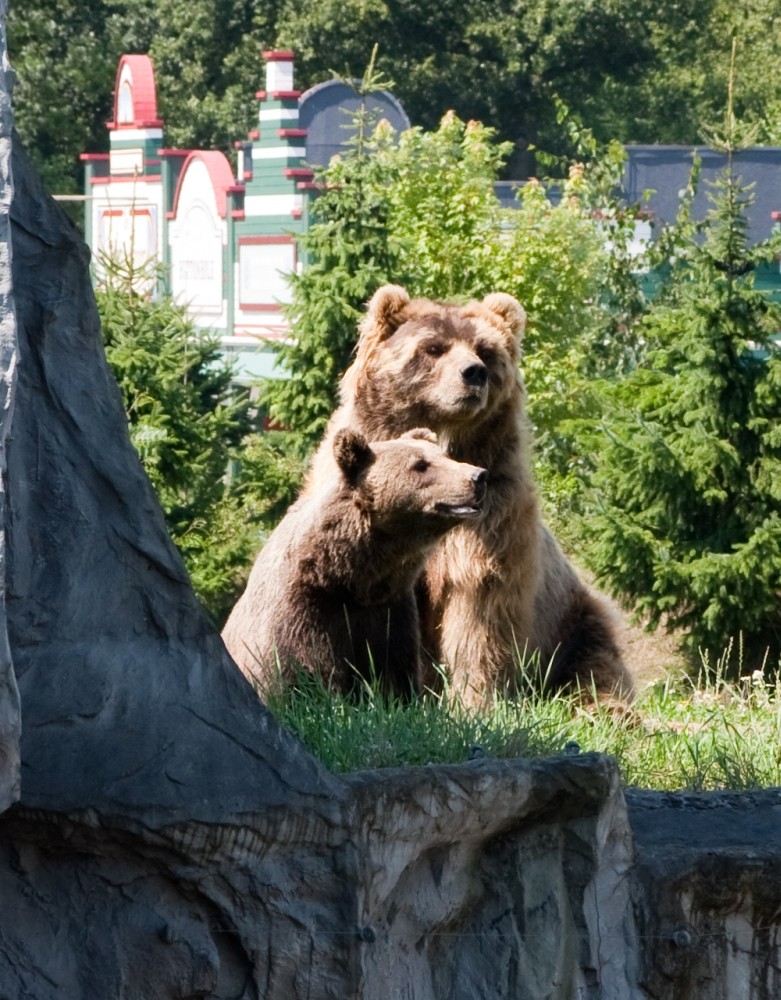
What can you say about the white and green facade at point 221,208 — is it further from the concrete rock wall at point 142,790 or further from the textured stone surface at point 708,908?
the concrete rock wall at point 142,790

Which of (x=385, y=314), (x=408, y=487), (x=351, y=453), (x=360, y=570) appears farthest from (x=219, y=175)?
(x=360, y=570)

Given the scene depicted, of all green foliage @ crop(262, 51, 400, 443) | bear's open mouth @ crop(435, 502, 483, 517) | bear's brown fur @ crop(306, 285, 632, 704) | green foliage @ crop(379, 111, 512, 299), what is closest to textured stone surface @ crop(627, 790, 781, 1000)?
bear's open mouth @ crop(435, 502, 483, 517)

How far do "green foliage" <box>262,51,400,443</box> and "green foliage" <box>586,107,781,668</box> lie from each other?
2254 millimetres

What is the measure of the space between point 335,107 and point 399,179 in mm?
11027

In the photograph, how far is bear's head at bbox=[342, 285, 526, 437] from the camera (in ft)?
22.3

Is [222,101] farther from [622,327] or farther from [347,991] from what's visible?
[347,991]

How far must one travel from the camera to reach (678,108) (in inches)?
1657

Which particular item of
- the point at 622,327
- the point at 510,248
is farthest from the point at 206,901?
the point at 622,327

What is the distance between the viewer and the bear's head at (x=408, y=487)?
17.8ft

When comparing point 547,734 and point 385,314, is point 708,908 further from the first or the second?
point 385,314

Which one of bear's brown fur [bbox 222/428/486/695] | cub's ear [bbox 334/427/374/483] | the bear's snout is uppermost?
cub's ear [bbox 334/427/374/483]

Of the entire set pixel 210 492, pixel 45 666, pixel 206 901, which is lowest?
pixel 210 492

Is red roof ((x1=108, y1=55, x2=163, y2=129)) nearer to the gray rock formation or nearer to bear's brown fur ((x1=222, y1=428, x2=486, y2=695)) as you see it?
→ bear's brown fur ((x1=222, y1=428, x2=486, y2=695))

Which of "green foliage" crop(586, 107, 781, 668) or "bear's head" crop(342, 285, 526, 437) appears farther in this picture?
"green foliage" crop(586, 107, 781, 668)
